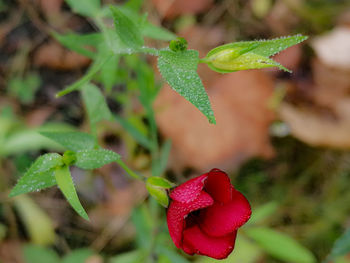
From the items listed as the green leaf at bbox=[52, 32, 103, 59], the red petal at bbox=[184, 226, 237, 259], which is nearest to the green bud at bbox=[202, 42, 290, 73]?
the red petal at bbox=[184, 226, 237, 259]

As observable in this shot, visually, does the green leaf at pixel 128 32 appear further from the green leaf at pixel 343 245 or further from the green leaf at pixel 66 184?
the green leaf at pixel 343 245

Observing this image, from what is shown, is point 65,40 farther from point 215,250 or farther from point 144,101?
point 215,250

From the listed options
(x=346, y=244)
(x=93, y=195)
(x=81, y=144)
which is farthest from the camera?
(x=93, y=195)

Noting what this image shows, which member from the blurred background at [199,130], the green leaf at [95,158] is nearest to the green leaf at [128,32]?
the green leaf at [95,158]

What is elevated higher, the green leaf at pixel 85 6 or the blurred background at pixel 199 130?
the green leaf at pixel 85 6

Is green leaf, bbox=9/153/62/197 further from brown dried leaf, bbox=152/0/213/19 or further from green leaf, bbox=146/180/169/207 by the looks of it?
brown dried leaf, bbox=152/0/213/19

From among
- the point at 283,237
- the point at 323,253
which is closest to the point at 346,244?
the point at 283,237
